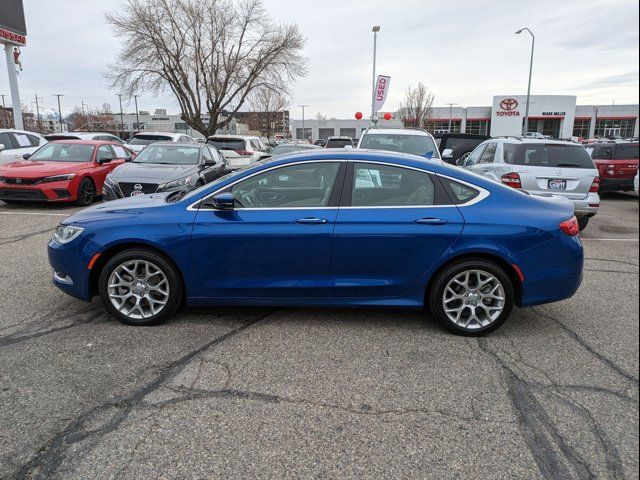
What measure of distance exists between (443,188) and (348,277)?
114 centimetres

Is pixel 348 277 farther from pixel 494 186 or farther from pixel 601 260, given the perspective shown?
pixel 601 260

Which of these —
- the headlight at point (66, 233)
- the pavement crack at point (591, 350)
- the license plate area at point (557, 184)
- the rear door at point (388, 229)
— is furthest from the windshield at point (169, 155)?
the pavement crack at point (591, 350)

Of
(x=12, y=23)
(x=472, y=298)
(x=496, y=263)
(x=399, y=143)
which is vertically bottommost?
(x=472, y=298)

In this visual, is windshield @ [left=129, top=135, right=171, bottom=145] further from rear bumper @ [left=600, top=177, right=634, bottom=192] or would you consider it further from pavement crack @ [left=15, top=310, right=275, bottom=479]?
pavement crack @ [left=15, top=310, right=275, bottom=479]

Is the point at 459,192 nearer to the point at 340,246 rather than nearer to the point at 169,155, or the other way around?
the point at 340,246

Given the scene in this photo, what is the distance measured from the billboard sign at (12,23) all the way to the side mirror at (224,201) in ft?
70.9

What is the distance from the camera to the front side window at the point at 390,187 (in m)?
3.98

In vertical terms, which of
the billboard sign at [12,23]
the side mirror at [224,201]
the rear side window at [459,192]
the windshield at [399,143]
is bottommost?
the side mirror at [224,201]

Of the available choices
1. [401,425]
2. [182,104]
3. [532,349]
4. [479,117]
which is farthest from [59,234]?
[479,117]

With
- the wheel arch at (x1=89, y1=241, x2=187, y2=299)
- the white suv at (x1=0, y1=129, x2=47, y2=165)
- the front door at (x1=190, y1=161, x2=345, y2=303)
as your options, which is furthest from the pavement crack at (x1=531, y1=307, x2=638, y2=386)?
the white suv at (x1=0, y1=129, x2=47, y2=165)

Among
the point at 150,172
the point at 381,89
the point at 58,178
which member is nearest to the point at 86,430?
the point at 150,172

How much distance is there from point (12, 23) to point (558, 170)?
2286 cm

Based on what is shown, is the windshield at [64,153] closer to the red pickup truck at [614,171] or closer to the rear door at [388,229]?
the rear door at [388,229]

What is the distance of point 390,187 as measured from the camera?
4.02 m
